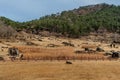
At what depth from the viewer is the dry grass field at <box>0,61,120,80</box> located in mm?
60812

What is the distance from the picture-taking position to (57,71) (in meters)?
65.9

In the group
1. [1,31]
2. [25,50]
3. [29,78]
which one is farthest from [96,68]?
[1,31]

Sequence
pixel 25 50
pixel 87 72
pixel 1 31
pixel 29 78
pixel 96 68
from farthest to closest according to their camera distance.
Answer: pixel 1 31 → pixel 25 50 → pixel 96 68 → pixel 87 72 → pixel 29 78

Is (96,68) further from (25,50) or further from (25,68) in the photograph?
(25,50)

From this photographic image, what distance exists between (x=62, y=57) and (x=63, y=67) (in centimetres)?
1866

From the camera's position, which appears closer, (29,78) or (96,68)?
(29,78)

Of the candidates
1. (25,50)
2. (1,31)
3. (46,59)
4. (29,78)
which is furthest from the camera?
(1,31)

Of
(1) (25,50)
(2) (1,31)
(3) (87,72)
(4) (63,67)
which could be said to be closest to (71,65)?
(4) (63,67)

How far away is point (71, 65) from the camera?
2884 inches

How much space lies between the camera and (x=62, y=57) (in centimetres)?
8900

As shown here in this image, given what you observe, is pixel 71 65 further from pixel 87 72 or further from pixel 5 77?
pixel 5 77

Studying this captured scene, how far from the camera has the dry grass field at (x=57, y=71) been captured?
6081 centimetres

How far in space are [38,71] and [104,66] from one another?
49.8 ft

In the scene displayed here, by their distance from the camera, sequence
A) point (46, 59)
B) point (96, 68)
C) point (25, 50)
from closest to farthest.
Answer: point (96, 68), point (46, 59), point (25, 50)
